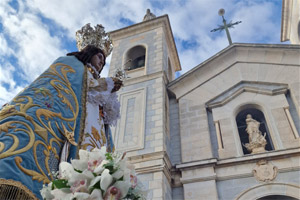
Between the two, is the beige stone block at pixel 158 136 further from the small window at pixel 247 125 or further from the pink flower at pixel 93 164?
the pink flower at pixel 93 164

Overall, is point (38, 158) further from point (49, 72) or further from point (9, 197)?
point (49, 72)

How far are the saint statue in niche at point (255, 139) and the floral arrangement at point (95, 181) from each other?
23.3 feet

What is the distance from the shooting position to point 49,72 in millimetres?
2857

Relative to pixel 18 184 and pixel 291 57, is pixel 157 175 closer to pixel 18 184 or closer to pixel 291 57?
pixel 18 184

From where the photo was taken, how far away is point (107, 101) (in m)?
3.44

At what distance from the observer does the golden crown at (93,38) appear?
396cm

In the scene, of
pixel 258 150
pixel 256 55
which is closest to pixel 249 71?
pixel 256 55

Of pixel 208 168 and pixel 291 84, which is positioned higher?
pixel 291 84

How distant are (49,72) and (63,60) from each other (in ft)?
1.50

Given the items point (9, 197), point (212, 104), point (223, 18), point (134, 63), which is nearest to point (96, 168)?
point (9, 197)

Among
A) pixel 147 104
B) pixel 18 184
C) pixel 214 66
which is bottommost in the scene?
pixel 18 184

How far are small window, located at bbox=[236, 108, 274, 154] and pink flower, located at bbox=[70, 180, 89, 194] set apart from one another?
7.36 m

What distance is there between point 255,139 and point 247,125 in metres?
0.70

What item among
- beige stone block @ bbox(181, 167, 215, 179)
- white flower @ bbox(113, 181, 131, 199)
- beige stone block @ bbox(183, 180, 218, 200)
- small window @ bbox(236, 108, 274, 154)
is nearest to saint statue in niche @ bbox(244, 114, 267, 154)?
small window @ bbox(236, 108, 274, 154)
